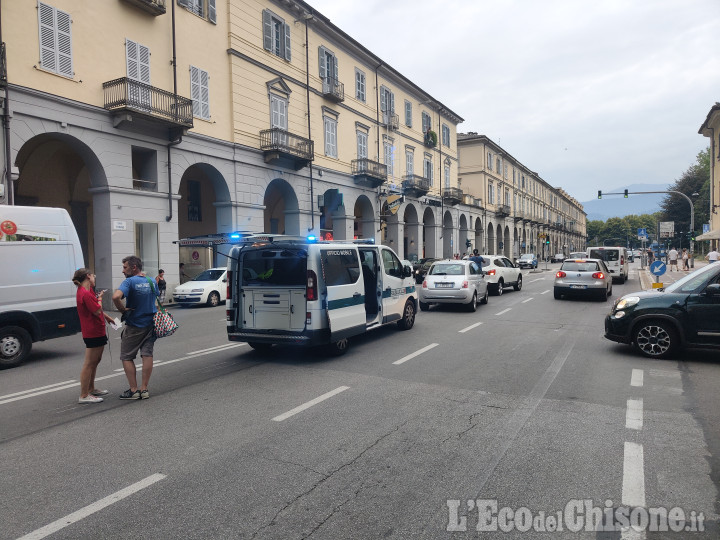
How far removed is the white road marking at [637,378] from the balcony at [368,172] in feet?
82.9

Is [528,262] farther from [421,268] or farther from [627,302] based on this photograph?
[627,302]

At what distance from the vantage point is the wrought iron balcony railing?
17.4 m

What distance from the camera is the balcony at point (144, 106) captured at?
1742 cm

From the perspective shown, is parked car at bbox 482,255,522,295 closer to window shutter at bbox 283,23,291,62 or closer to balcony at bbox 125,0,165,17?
window shutter at bbox 283,23,291,62

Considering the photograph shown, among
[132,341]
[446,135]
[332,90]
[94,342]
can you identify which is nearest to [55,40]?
[94,342]

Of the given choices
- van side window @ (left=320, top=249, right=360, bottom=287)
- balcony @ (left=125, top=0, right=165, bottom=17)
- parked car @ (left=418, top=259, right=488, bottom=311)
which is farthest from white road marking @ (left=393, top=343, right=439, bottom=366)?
balcony @ (left=125, top=0, right=165, bottom=17)

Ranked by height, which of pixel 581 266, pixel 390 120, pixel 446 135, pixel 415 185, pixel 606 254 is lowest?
pixel 581 266

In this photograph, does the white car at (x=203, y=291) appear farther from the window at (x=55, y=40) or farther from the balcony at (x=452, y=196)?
the balcony at (x=452, y=196)

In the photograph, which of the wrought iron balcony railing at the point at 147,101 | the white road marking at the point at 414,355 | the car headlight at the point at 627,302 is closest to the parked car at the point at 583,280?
the car headlight at the point at 627,302

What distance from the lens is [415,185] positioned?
37.5 metres

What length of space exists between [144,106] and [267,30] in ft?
30.6

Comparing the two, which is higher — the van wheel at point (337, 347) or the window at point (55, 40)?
the window at point (55, 40)

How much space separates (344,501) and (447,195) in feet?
139

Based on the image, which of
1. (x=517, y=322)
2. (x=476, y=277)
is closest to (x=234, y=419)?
(x=517, y=322)
